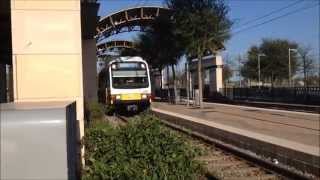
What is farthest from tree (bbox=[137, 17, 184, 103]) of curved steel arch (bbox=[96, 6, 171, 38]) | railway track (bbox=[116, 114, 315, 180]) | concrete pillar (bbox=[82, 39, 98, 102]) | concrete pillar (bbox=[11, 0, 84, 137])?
concrete pillar (bbox=[11, 0, 84, 137])

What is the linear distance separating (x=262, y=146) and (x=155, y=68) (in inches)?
1728

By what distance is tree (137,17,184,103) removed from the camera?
42987 mm

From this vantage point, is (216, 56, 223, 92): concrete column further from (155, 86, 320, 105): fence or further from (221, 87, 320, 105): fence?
(221, 87, 320, 105): fence

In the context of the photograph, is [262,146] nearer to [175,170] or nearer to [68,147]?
[175,170]

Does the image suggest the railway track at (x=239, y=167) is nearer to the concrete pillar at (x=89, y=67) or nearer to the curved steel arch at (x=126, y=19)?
the concrete pillar at (x=89, y=67)

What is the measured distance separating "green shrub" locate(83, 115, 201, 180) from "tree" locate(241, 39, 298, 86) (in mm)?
79412

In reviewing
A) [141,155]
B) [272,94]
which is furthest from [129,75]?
[141,155]

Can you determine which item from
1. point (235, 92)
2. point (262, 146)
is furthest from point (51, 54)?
point (235, 92)

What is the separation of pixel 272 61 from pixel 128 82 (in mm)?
61681

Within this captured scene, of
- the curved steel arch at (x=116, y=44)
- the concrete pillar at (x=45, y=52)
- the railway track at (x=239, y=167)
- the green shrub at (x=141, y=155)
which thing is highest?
the curved steel arch at (x=116, y=44)

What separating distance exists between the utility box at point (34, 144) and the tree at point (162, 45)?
34.1 metres

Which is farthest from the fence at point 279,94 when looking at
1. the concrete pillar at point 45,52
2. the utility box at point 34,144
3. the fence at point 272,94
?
the utility box at point 34,144

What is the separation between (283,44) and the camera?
299ft

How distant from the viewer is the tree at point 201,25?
37188 millimetres
